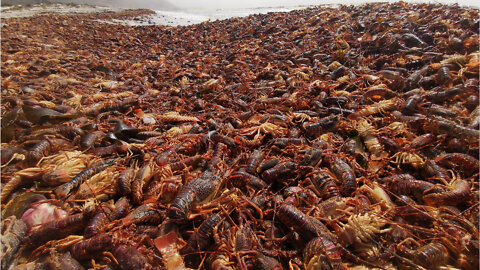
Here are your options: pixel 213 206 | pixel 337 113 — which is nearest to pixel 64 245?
pixel 213 206

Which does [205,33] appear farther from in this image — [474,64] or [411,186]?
[411,186]

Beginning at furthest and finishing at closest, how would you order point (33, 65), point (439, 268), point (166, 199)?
1. point (33, 65)
2. point (166, 199)
3. point (439, 268)

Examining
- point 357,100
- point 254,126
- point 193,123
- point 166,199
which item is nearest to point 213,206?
point 166,199

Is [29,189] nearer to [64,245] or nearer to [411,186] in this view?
[64,245]

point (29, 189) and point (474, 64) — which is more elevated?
point (474, 64)

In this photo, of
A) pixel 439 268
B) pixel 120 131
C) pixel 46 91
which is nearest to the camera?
pixel 439 268

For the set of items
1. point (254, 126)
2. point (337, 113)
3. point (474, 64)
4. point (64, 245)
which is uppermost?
point (474, 64)

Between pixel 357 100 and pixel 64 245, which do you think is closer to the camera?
pixel 64 245
